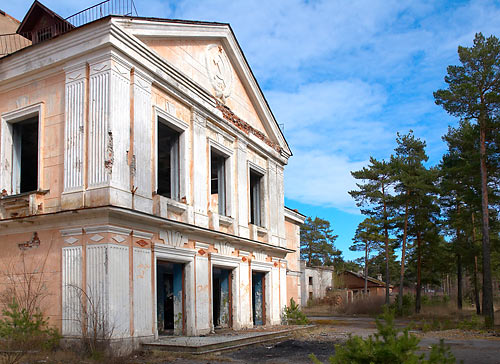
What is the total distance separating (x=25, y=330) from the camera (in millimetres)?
11352

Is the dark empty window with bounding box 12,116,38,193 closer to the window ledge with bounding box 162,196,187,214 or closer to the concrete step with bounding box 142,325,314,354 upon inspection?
the window ledge with bounding box 162,196,187,214

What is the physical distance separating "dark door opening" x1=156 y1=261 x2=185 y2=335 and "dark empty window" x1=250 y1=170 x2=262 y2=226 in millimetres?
4635

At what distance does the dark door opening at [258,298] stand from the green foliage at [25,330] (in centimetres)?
946

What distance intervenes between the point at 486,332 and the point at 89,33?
17397 millimetres

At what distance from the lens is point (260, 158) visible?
67.1ft

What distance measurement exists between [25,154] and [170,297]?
271 inches

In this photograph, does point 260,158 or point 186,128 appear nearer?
point 186,128

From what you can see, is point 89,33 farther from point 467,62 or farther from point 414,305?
point 414,305

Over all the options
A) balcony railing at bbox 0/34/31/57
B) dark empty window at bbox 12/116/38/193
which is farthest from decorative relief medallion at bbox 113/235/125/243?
balcony railing at bbox 0/34/31/57

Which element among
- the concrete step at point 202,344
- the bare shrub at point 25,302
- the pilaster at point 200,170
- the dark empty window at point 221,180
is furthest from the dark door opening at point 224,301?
the bare shrub at point 25,302

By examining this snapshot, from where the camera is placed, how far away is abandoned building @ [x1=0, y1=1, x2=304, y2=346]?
451 inches

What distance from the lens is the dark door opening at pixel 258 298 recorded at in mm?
19688

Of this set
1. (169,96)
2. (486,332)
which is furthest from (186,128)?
(486,332)

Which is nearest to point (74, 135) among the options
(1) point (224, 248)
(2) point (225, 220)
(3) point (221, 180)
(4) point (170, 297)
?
(2) point (225, 220)
